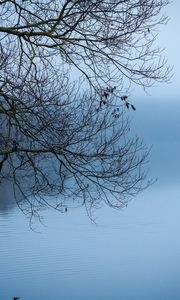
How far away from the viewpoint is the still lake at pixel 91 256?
15.0 meters

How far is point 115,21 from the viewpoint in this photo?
620 centimetres

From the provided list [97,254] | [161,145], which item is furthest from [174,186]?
[161,145]

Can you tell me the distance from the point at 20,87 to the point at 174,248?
1486 cm

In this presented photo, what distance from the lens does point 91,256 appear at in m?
18.6

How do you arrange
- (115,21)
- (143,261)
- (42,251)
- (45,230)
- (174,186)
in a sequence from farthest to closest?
1. (174,186)
2. (45,230)
3. (42,251)
4. (143,261)
5. (115,21)

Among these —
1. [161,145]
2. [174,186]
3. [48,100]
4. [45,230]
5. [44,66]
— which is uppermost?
[161,145]

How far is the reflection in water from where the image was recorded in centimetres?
1502

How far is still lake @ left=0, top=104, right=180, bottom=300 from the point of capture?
15.0m

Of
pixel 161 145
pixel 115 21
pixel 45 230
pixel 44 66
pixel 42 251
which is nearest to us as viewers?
pixel 115 21

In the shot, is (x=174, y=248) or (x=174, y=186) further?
(x=174, y=186)

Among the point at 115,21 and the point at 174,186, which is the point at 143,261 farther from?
the point at 174,186

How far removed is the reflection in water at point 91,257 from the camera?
1502cm

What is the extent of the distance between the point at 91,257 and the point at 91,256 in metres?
0.14

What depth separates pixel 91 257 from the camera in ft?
60.5
